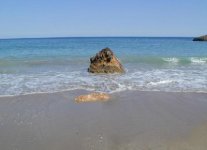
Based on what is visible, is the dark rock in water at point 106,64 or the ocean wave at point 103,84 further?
the dark rock in water at point 106,64

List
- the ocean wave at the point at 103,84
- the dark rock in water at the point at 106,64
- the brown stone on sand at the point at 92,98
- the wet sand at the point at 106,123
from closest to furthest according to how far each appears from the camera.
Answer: the wet sand at the point at 106,123
the brown stone on sand at the point at 92,98
the ocean wave at the point at 103,84
the dark rock in water at the point at 106,64

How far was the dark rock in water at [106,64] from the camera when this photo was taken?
14.4m

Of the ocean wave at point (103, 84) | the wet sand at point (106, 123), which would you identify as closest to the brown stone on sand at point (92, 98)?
the wet sand at point (106, 123)

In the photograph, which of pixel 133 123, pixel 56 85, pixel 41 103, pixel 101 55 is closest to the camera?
pixel 133 123

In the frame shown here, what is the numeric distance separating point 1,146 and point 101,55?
1009 centimetres

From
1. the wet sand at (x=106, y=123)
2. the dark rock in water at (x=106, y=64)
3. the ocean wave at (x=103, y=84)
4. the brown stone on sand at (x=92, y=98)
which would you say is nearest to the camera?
the wet sand at (x=106, y=123)

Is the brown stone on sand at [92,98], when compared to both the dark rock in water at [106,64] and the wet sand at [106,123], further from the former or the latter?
the dark rock in water at [106,64]

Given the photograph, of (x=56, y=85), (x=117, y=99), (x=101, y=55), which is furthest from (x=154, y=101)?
(x=101, y=55)

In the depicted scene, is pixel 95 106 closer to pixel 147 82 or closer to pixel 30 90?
pixel 30 90

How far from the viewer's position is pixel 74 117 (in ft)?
22.2

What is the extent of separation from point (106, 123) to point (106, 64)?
8345mm

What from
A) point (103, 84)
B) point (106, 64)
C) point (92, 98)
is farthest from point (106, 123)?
point (106, 64)

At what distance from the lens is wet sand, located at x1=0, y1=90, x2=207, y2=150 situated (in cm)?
522

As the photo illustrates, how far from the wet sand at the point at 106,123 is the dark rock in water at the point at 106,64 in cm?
542
